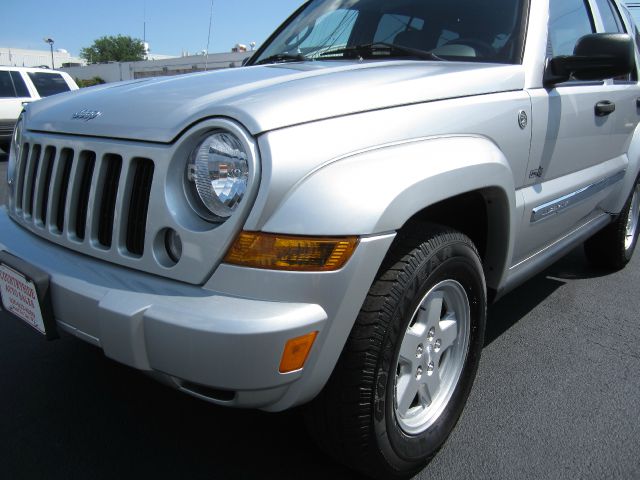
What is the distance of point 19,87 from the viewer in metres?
10.2

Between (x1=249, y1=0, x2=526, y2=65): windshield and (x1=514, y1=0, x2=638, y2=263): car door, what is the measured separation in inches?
10.2

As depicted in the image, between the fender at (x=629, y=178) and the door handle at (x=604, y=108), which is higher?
the door handle at (x=604, y=108)

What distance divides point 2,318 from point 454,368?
8.14 feet

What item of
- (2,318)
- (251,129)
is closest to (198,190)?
(251,129)

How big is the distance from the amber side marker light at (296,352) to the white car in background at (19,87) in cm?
1016

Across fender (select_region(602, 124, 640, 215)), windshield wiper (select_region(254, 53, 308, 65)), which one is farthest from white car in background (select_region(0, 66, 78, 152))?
fender (select_region(602, 124, 640, 215))

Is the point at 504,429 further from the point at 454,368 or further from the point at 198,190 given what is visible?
the point at 198,190

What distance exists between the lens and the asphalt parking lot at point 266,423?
77.5 inches

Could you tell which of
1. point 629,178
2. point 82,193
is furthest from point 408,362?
point 629,178

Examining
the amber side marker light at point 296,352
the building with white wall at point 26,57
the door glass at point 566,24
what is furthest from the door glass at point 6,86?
the building with white wall at point 26,57

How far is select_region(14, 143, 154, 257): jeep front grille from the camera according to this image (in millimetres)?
1605

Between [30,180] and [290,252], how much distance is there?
1.29m

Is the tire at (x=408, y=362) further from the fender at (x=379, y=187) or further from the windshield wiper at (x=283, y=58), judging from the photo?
the windshield wiper at (x=283, y=58)

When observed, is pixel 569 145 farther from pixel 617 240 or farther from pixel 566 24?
pixel 617 240
